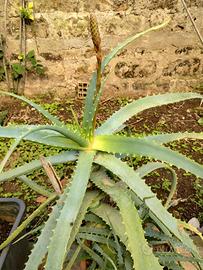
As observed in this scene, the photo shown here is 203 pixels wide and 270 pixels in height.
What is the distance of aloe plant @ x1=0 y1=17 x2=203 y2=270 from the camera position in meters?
1.14

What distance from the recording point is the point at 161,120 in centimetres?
326

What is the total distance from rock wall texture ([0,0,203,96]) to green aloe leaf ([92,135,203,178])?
2135 millimetres

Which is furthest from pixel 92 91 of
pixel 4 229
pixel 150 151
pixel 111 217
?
pixel 4 229

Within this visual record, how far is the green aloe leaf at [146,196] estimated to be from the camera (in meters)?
1.17

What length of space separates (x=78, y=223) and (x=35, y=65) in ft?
7.80

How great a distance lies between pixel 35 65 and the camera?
11.2ft

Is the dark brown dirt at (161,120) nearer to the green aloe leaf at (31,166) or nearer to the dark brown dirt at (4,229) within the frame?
the dark brown dirt at (4,229)

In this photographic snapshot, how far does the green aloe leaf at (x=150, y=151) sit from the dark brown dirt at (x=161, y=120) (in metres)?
1.43

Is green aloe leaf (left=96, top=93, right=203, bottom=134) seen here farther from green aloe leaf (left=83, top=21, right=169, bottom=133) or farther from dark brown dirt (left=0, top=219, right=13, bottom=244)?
dark brown dirt (left=0, top=219, right=13, bottom=244)

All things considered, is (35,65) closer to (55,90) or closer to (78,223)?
(55,90)

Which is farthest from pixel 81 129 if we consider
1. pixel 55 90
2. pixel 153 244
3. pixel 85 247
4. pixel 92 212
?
pixel 55 90

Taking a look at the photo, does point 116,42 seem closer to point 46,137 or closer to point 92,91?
point 92,91

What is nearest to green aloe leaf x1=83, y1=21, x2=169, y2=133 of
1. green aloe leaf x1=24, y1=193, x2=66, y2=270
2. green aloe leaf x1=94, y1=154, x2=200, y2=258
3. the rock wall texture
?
green aloe leaf x1=94, y1=154, x2=200, y2=258

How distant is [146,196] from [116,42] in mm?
2307
